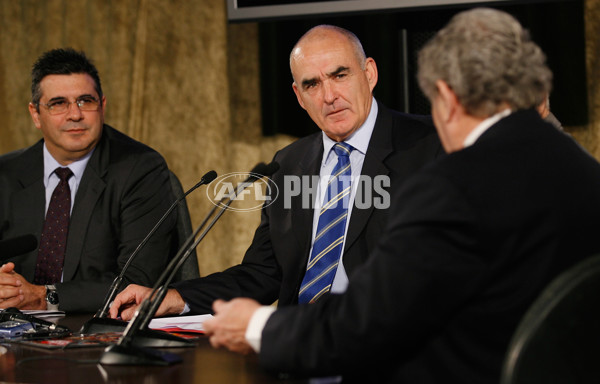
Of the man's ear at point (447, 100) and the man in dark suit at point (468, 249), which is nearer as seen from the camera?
the man in dark suit at point (468, 249)

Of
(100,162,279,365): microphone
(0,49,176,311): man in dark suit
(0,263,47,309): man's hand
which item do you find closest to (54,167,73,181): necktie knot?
(0,49,176,311): man in dark suit

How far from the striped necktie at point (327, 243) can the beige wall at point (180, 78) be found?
176 centimetres

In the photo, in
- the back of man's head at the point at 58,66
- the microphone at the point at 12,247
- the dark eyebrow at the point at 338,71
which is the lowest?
the microphone at the point at 12,247

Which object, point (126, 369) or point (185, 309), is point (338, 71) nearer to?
point (185, 309)

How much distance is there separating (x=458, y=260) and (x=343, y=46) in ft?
4.67

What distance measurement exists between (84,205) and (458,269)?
2.00 metres

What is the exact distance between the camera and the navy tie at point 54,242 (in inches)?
109

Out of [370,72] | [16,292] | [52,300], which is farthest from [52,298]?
[370,72]

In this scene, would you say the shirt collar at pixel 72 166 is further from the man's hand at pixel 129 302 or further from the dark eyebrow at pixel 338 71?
the dark eyebrow at pixel 338 71

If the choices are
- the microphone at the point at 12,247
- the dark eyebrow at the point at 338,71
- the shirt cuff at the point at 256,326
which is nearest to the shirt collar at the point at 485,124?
the shirt cuff at the point at 256,326

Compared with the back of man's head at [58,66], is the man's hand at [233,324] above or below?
below

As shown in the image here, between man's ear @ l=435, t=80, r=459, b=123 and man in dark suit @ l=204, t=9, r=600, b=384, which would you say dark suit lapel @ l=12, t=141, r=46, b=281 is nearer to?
man in dark suit @ l=204, t=9, r=600, b=384

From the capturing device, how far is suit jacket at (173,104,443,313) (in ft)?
7.09

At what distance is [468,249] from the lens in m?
1.10
